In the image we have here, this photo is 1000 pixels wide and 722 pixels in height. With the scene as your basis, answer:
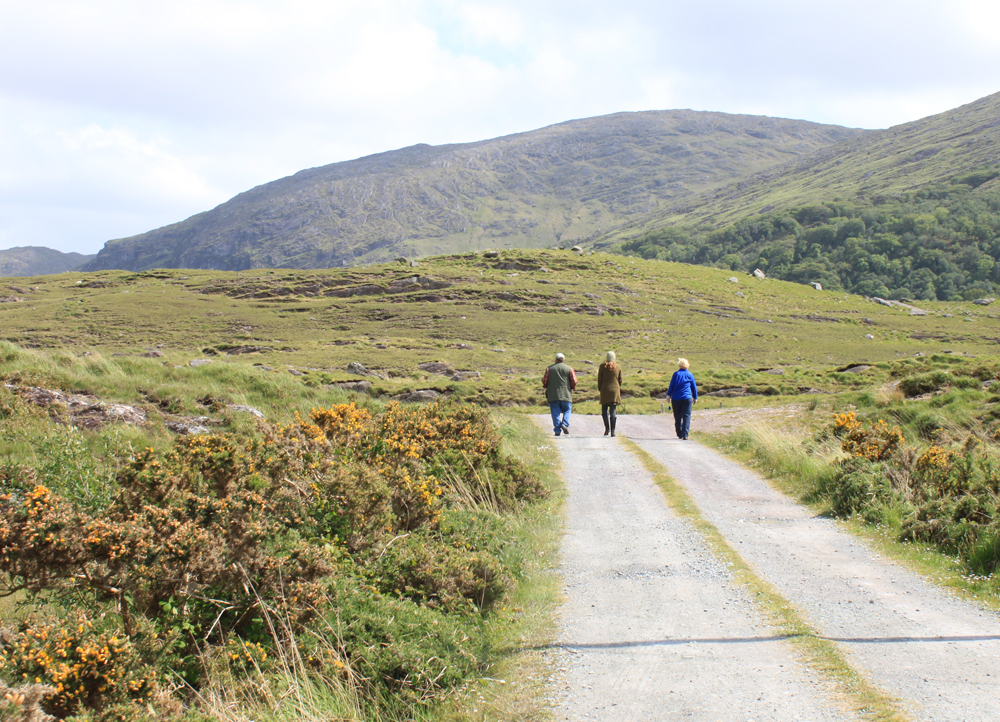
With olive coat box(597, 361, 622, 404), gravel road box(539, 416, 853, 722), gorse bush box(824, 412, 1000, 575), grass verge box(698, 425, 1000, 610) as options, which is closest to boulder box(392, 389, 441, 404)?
olive coat box(597, 361, 622, 404)

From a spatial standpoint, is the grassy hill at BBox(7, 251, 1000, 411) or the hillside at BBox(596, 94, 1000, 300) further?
the hillside at BBox(596, 94, 1000, 300)

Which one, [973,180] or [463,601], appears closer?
[463,601]

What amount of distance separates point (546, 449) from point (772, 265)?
→ 581 ft

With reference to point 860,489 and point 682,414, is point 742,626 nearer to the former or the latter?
point 860,489

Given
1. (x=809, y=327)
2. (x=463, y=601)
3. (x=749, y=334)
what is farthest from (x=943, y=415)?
(x=809, y=327)

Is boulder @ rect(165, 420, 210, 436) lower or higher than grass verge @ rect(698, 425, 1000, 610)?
higher

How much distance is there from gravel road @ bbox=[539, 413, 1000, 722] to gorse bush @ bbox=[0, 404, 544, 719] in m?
0.96

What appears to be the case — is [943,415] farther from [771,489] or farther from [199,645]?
[199,645]

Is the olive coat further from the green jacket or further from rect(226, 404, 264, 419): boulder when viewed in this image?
rect(226, 404, 264, 419): boulder

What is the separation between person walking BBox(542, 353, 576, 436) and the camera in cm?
1797

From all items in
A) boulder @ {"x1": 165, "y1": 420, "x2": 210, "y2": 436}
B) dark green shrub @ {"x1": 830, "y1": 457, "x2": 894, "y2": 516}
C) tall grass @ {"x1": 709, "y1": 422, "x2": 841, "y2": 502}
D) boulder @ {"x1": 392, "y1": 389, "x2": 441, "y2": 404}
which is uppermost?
boulder @ {"x1": 165, "y1": 420, "x2": 210, "y2": 436}

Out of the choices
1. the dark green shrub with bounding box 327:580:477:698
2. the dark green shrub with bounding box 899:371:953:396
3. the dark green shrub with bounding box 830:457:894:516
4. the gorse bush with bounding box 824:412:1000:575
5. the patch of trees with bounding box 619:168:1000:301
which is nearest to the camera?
the dark green shrub with bounding box 327:580:477:698

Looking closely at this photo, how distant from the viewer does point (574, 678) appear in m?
4.59

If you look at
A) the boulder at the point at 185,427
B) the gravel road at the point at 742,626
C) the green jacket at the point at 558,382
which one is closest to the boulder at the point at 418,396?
the green jacket at the point at 558,382
